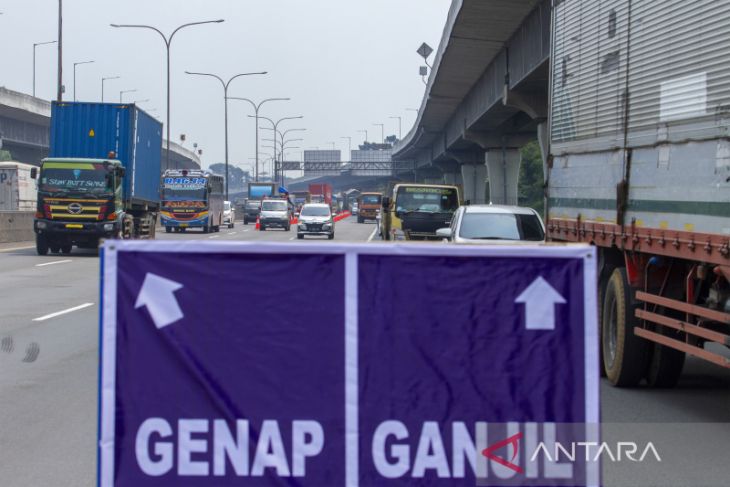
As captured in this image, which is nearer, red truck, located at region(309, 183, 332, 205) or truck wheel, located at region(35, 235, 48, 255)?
truck wheel, located at region(35, 235, 48, 255)

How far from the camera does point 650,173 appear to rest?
9.80 m

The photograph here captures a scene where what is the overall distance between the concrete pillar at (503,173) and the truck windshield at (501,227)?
133 ft

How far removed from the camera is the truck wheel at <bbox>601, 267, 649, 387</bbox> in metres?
10.5

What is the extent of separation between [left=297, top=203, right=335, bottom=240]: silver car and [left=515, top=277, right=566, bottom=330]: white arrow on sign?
4593 cm

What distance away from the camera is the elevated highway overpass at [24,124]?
70.3m

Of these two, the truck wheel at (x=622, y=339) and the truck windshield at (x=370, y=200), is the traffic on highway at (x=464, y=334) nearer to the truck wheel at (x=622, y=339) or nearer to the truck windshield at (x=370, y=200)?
the truck wheel at (x=622, y=339)

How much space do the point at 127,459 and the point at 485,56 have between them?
3431 centimetres

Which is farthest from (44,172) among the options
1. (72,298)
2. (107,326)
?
(107,326)

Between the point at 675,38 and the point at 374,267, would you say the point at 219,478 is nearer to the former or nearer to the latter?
the point at 374,267

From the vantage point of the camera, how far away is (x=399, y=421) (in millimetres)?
4062

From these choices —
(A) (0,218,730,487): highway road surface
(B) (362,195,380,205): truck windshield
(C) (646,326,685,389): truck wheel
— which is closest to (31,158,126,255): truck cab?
(A) (0,218,730,487): highway road surface

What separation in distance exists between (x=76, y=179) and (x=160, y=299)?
2952cm

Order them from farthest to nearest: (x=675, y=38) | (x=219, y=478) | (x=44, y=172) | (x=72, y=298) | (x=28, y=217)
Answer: (x=28, y=217) < (x=44, y=172) < (x=72, y=298) < (x=675, y=38) < (x=219, y=478)

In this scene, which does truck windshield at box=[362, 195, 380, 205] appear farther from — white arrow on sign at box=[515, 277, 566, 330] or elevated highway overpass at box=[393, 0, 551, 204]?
white arrow on sign at box=[515, 277, 566, 330]
